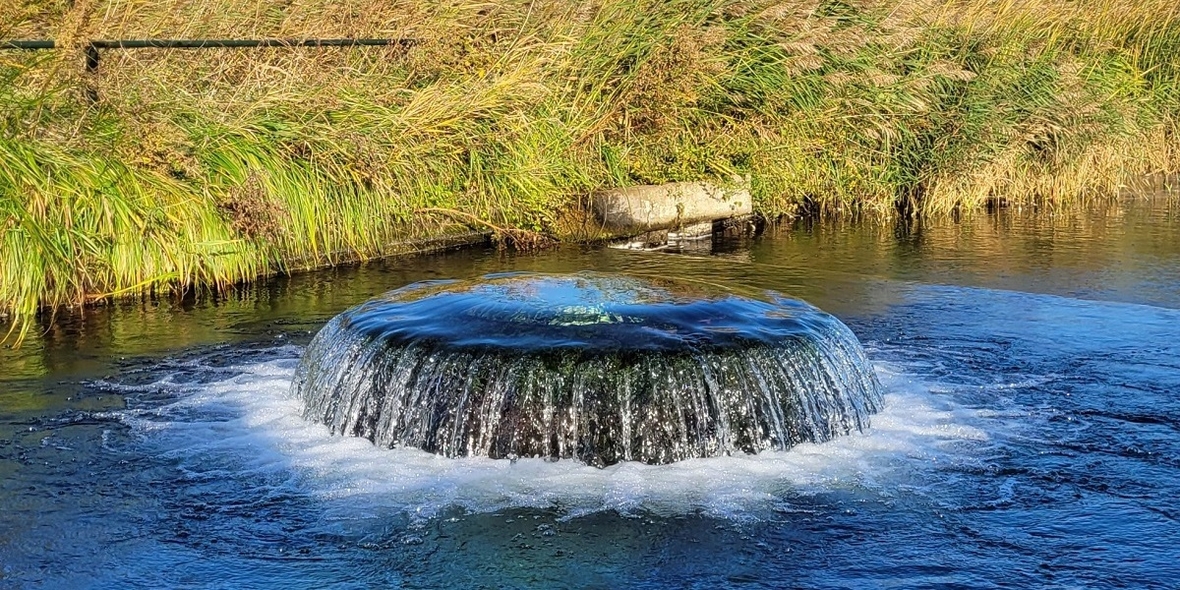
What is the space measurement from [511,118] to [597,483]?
6.21 meters

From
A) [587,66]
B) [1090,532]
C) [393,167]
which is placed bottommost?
[1090,532]

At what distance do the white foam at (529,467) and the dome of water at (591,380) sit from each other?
0.11 meters

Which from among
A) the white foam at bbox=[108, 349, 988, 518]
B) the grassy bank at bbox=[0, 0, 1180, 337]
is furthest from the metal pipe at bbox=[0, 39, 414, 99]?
the white foam at bbox=[108, 349, 988, 518]

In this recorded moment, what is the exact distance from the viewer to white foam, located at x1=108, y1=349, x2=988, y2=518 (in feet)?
18.2

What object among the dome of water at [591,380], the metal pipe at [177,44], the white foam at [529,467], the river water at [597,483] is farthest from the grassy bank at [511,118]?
the dome of water at [591,380]

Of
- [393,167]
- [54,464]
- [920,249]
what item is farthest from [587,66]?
[54,464]

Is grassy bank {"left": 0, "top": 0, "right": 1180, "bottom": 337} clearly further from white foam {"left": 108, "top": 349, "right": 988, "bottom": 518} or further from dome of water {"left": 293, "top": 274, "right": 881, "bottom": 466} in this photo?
dome of water {"left": 293, "top": 274, "right": 881, "bottom": 466}

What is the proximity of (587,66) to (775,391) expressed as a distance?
650cm

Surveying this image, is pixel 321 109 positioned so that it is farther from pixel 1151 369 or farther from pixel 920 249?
pixel 1151 369

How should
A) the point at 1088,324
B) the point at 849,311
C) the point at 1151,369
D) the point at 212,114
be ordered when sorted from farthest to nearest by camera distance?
the point at 212,114, the point at 849,311, the point at 1088,324, the point at 1151,369

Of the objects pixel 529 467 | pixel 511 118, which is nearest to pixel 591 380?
pixel 529 467

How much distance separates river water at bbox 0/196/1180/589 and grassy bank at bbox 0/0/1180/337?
831mm

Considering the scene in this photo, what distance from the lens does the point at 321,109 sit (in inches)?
416

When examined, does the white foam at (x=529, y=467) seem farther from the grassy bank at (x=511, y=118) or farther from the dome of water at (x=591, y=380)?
the grassy bank at (x=511, y=118)
